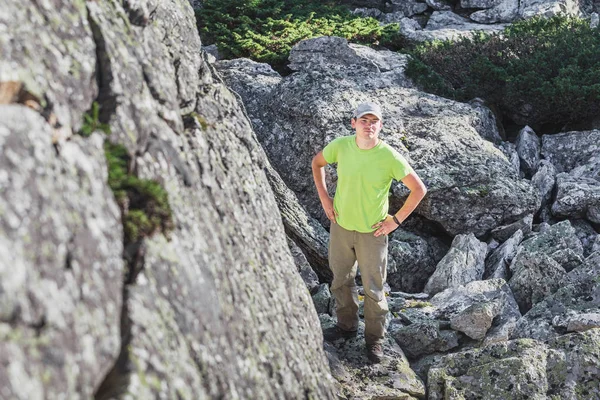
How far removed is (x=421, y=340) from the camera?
9.09 metres

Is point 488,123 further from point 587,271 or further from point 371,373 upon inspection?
point 371,373

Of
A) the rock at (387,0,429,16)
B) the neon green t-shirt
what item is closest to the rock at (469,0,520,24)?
the rock at (387,0,429,16)

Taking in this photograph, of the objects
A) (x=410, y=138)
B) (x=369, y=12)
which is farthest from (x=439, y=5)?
(x=410, y=138)

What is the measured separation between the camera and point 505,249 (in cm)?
1182

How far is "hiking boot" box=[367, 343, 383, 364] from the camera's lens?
8258 mm

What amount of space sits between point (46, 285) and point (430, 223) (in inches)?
398

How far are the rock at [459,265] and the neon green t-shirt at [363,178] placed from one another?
380 centimetres

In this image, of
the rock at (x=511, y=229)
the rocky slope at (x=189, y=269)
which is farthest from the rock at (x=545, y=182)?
the rocky slope at (x=189, y=269)

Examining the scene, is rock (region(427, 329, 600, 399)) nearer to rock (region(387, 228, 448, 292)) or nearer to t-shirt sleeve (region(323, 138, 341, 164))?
t-shirt sleeve (region(323, 138, 341, 164))

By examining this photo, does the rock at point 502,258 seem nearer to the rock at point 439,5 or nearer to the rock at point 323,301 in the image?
the rock at point 323,301

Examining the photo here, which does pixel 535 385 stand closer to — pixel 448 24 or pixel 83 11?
pixel 83 11

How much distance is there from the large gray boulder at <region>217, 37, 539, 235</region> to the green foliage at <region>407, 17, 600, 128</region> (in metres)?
2.11

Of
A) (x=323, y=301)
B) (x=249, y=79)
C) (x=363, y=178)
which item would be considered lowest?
(x=323, y=301)

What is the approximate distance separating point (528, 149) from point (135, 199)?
12.9 meters
